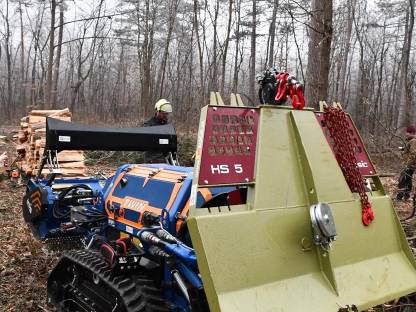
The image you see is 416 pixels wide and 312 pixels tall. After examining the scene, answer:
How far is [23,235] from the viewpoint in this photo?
267 inches

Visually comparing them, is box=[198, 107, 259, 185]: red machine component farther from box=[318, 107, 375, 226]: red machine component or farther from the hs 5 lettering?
box=[318, 107, 375, 226]: red machine component

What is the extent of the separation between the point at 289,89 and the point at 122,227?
5.66 feet

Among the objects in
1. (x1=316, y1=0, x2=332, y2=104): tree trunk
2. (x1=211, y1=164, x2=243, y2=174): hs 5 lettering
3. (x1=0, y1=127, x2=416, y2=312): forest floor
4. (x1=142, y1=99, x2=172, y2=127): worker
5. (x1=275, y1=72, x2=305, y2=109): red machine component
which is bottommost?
(x1=0, y1=127, x2=416, y2=312): forest floor

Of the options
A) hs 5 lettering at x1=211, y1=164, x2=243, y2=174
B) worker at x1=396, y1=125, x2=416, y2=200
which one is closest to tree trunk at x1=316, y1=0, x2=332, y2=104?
worker at x1=396, y1=125, x2=416, y2=200

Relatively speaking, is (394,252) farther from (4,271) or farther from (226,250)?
(4,271)

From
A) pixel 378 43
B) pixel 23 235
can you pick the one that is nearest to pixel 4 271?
pixel 23 235

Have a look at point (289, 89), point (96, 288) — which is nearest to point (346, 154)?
point (289, 89)

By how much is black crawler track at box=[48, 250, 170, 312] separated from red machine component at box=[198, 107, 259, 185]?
33.5 inches

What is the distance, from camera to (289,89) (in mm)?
3400

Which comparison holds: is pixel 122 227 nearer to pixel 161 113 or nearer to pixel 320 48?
pixel 161 113

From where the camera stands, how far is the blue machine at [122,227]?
312cm

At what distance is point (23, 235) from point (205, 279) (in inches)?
194

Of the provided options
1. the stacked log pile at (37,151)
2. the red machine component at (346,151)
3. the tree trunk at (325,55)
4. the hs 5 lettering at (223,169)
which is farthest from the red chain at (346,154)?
the stacked log pile at (37,151)

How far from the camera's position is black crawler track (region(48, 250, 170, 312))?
3053mm
